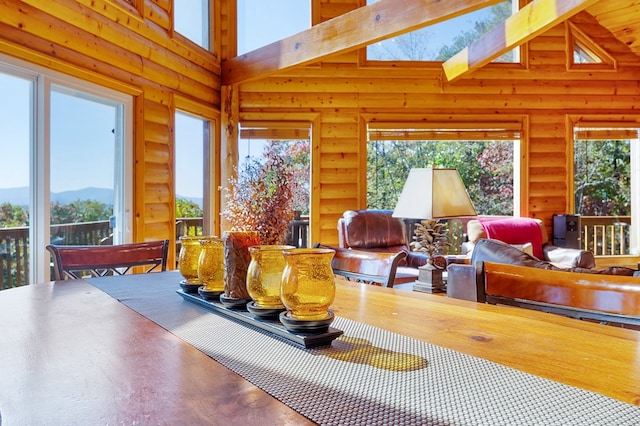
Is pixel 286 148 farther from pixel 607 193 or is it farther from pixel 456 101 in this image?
pixel 607 193

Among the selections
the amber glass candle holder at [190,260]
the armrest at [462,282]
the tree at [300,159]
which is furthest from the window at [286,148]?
the amber glass candle holder at [190,260]

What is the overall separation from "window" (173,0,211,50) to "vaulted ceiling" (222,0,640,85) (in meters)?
0.40

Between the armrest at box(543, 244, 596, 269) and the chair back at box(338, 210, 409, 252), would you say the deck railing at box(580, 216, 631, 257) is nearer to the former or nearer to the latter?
the armrest at box(543, 244, 596, 269)

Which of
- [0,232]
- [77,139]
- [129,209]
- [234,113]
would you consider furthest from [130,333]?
[234,113]

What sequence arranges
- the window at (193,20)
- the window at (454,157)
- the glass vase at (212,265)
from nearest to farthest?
the glass vase at (212,265)
the window at (193,20)
the window at (454,157)

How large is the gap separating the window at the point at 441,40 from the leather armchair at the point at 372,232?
7.14ft

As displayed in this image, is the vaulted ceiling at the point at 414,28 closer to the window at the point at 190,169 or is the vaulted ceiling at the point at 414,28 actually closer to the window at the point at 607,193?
the window at the point at 190,169

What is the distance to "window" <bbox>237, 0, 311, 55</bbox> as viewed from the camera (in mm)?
5684

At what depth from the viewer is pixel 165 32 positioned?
445cm

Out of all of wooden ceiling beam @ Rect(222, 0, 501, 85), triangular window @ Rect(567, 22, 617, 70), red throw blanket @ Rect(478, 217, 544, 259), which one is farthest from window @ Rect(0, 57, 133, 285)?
triangular window @ Rect(567, 22, 617, 70)

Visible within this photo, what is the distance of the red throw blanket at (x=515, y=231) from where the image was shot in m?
5.23

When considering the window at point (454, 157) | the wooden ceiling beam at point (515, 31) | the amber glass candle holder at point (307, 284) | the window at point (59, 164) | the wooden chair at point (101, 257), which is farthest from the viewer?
the window at point (454, 157)

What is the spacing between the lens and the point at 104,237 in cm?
378

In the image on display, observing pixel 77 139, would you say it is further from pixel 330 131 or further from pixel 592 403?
pixel 592 403
